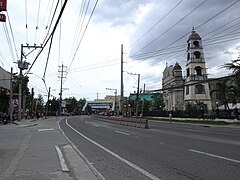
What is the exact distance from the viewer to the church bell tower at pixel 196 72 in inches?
3403

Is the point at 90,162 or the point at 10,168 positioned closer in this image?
the point at 10,168

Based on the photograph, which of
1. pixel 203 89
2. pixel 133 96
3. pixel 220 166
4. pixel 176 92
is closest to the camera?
pixel 220 166

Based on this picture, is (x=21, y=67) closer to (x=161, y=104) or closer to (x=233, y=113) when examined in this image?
(x=233, y=113)

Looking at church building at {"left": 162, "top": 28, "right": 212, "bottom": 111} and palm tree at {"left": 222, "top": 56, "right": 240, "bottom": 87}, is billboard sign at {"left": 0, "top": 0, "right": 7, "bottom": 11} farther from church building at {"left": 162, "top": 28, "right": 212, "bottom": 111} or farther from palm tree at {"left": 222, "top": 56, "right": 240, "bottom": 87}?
church building at {"left": 162, "top": 28, "right": 212, "bottom": 111}

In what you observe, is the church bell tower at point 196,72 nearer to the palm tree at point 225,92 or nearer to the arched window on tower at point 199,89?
the arched window on tower at point 199,89

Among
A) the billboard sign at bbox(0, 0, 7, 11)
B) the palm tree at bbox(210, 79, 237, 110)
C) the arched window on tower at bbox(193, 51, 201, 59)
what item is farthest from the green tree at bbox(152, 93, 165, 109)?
the billboard sign at bbox(0, 0, 7, 11)

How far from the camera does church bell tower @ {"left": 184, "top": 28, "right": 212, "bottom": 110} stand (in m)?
86.4

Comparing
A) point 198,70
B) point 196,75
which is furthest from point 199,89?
point 198,70

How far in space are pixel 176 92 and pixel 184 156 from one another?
97696mm

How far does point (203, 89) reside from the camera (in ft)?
304

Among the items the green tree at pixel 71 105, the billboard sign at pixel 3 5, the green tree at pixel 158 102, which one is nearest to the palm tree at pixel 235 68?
the billboard sign at pixel 3 5

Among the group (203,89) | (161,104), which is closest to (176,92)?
(161,104)

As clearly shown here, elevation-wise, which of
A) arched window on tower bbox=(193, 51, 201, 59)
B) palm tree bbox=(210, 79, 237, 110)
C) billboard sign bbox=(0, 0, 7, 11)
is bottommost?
palm tree bbox=(210, 79, 237, 110)

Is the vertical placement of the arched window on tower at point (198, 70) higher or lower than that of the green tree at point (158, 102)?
higher
